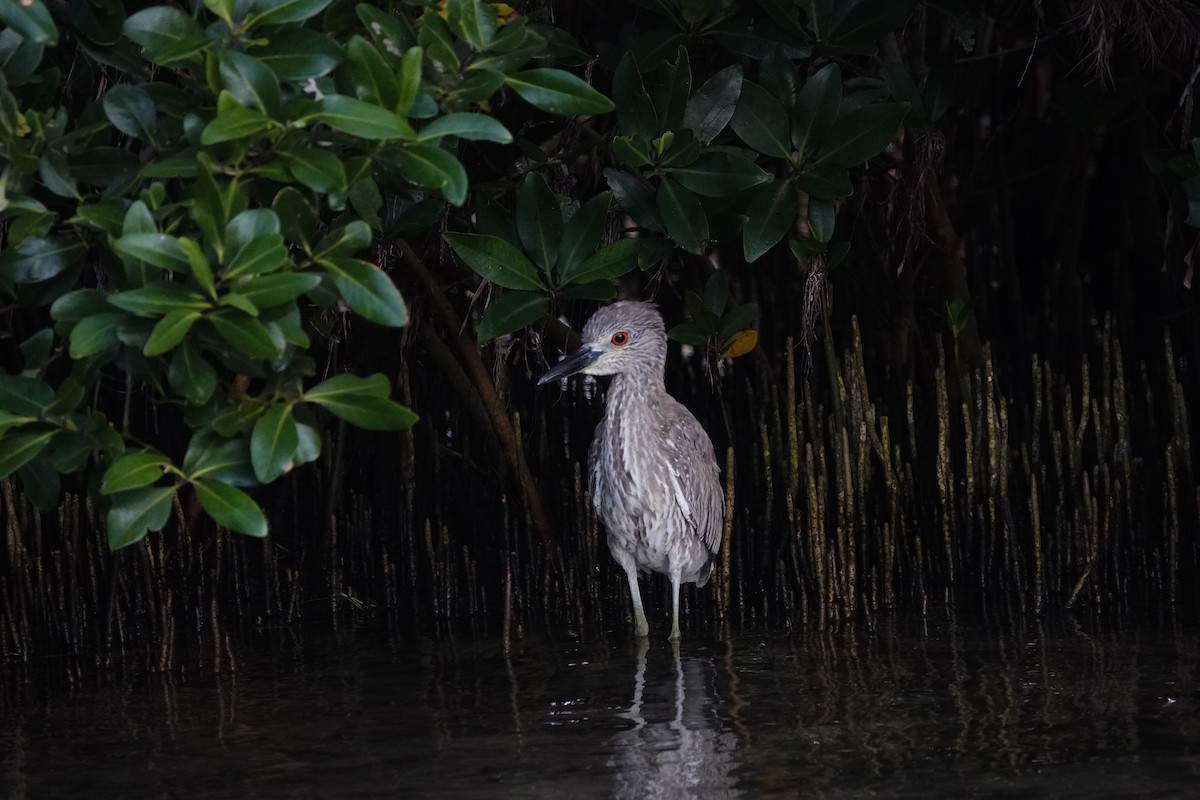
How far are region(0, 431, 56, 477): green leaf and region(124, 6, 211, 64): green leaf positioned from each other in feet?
2.11

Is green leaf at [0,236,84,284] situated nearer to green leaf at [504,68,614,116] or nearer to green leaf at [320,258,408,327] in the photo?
green leaf at [320,258,408,327]

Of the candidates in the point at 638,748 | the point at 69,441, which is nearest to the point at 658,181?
the point at 638,748

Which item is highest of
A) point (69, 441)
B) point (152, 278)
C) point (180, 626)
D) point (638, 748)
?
point (152, 278)

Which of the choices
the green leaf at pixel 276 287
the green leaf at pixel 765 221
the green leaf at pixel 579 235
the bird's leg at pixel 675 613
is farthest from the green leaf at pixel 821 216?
the green leaf at pixel 276 287

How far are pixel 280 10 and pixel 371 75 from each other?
0.17 m

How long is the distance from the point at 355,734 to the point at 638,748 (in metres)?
0.66

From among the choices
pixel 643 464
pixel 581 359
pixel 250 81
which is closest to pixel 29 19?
pixel 250 81

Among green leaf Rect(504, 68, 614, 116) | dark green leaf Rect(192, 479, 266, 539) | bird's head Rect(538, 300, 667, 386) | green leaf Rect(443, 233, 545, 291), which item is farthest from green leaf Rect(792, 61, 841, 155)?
dark green leaf Rect(192, 479, 266, 539)

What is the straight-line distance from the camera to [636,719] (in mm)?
3641

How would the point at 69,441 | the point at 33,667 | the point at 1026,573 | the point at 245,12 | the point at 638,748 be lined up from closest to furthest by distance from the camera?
the point at 245,12
the point at 69,441
the point at 638,748
the point at 33,667
the point at 1026,573

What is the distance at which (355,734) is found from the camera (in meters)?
3.56

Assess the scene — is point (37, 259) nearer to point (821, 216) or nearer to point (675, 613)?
point (821, 216)

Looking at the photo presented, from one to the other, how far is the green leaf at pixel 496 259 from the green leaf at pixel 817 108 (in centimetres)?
68

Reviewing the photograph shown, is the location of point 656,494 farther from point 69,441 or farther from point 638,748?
point 69,441
